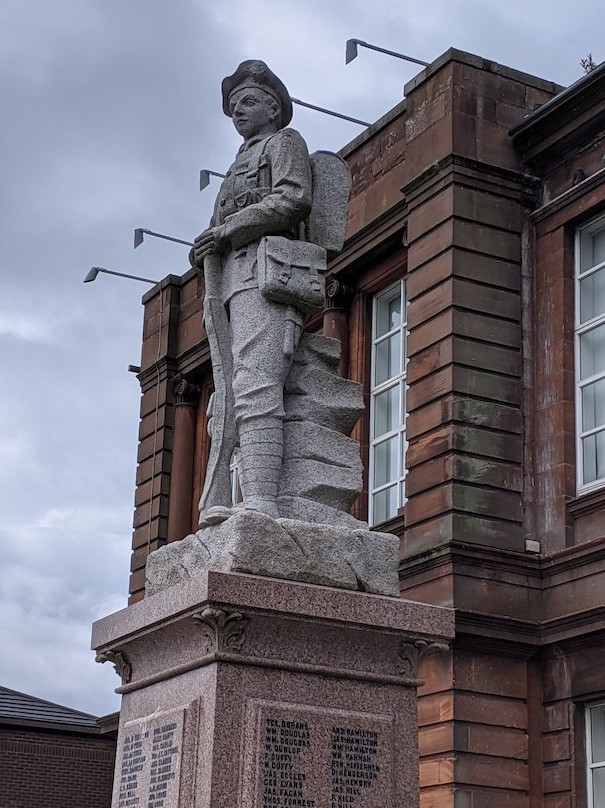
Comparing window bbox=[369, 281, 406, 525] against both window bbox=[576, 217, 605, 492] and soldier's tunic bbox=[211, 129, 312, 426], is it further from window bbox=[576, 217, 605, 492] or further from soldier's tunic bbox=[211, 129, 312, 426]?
soldier's tunic bbox=[211, 129, 312, 426]

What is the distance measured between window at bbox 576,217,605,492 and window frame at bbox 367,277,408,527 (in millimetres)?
2815

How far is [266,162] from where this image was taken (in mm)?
9773

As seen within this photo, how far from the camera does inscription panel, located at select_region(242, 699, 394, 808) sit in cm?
806

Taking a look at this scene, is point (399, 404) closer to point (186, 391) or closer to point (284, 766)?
point (186, 391)

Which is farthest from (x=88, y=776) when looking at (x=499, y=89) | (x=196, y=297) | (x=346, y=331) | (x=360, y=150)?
(x=499, y=89)

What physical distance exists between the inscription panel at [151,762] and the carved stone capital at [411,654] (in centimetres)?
134

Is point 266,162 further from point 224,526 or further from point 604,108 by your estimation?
point 604,108

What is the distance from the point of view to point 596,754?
57.0ft

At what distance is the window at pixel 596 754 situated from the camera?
17141mm

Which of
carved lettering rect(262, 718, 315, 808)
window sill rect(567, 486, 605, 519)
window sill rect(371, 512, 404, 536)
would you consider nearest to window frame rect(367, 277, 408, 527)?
window sill rect(371, 512, 404, 536)

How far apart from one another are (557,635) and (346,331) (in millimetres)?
6822

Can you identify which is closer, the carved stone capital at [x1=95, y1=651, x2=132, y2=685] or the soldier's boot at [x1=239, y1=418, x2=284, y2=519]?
the soldier's boot at [x1=239, y1=418, x2=284, y2=519]

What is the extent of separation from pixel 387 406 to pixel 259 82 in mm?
12142

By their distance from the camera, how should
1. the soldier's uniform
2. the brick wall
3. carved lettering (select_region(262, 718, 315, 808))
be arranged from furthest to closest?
the brick wall
the soldier's uniform
carved lettering (select_region(262, 718, 315, 808))
